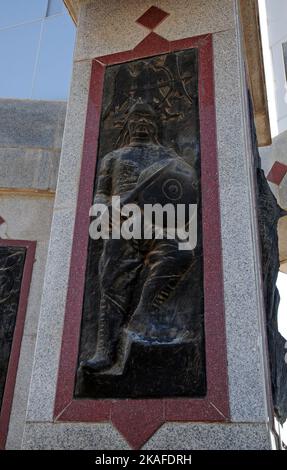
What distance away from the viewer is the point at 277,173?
7840mm

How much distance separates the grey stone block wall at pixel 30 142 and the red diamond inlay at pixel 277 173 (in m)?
2.98

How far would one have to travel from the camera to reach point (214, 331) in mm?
3590

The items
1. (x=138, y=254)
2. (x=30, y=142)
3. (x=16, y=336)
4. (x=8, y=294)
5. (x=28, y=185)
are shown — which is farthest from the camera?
(x=30, y=142)

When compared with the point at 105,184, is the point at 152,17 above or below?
above

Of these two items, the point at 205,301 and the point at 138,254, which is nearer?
the point at 205,301

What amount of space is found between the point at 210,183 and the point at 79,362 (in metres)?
1.59

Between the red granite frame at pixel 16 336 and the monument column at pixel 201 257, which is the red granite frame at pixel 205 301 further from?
the red granite frame at pixel 16 336

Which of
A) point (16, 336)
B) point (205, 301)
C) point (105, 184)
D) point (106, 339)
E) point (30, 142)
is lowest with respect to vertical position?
point (106, 339)

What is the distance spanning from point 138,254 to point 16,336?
2285 millimetres

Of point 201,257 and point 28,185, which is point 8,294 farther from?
point 201,257

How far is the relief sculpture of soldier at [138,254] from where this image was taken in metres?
3.73

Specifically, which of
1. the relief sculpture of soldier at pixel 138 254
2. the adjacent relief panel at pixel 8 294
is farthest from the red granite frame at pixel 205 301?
the adjacent relief panel at pixel 8 294

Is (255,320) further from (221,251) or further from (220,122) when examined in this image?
(220,122)

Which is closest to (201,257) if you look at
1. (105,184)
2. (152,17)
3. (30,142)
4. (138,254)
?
(138,254)
